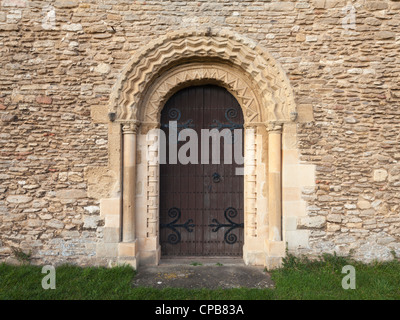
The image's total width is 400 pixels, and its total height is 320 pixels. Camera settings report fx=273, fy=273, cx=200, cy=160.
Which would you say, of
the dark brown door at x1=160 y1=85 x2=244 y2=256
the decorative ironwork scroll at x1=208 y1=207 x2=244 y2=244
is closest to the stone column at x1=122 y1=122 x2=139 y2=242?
the dark brown door at x1=160 y1=85 x2=244 y2=256

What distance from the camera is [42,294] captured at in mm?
3352

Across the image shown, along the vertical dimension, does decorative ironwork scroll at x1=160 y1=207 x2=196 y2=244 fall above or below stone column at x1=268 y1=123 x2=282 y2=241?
below

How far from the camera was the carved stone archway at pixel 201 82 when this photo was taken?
422 cm

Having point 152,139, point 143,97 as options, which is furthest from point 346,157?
point 143,97

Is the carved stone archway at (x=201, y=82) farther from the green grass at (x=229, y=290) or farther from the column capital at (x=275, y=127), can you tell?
the green grass at (x=229, y=290)

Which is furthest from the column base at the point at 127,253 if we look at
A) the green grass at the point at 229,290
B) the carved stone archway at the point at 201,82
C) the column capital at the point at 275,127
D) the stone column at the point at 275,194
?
the column capital at the point at 275,127

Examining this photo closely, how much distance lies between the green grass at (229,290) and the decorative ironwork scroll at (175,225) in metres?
0.90

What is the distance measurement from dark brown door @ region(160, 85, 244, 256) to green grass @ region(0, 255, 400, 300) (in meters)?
0.97

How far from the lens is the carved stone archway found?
4.22 meters

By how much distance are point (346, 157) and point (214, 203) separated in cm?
222

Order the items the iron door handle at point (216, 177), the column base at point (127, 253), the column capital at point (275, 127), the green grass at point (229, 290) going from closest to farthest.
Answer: the green grass at point (229, 290) → the column base at point (127, 253) → the column capital at point (275, 127) → the iron door handle at point (216, 177)

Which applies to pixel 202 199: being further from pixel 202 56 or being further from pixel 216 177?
pixel 202 56

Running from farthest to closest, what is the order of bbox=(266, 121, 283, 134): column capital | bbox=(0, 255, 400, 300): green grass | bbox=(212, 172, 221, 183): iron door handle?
bbox=(212, 172, 221, 183): iron door handle < bbox=(266, 121, 283, 134): column capital < bbox=(0, 255, 400, 300): green grass

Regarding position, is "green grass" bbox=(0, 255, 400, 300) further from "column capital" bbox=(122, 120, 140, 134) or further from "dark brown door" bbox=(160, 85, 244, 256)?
"column capital" bbox=(122, 120, 140, 134)
